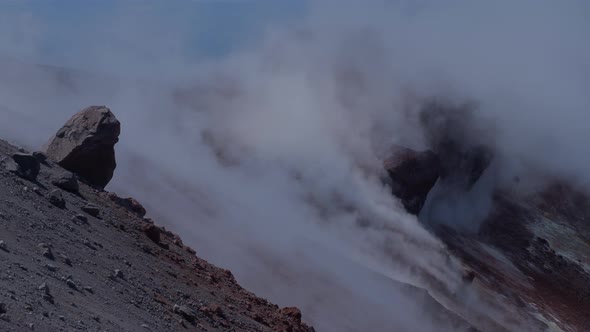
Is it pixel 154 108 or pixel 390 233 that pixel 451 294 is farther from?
pixel 154 108

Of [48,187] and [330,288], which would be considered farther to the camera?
[330,288]

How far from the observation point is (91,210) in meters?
9.73

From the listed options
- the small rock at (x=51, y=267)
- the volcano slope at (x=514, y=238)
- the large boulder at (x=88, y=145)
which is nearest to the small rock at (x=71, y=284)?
the small rock at (x=51, y=267)

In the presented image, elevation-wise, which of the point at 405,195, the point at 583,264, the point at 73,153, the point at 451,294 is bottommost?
the point at 73,153

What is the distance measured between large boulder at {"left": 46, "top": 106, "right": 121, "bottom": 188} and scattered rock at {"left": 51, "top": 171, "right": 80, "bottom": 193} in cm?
114

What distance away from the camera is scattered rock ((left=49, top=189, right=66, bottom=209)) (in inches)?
353

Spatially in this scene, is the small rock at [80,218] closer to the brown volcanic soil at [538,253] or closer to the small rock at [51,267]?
the small rock at [51,267]

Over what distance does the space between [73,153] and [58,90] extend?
17.4 metres

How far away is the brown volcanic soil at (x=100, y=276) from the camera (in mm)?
6230

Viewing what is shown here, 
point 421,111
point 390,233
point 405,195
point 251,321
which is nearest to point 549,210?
point 421,111

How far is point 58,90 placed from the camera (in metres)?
27.4

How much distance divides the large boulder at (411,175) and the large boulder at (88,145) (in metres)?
16.0

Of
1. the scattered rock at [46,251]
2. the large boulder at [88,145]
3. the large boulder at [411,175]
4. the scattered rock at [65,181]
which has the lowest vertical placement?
the scattered rock at [46,251]

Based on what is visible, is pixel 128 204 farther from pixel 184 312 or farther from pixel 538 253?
pixel 538 253
